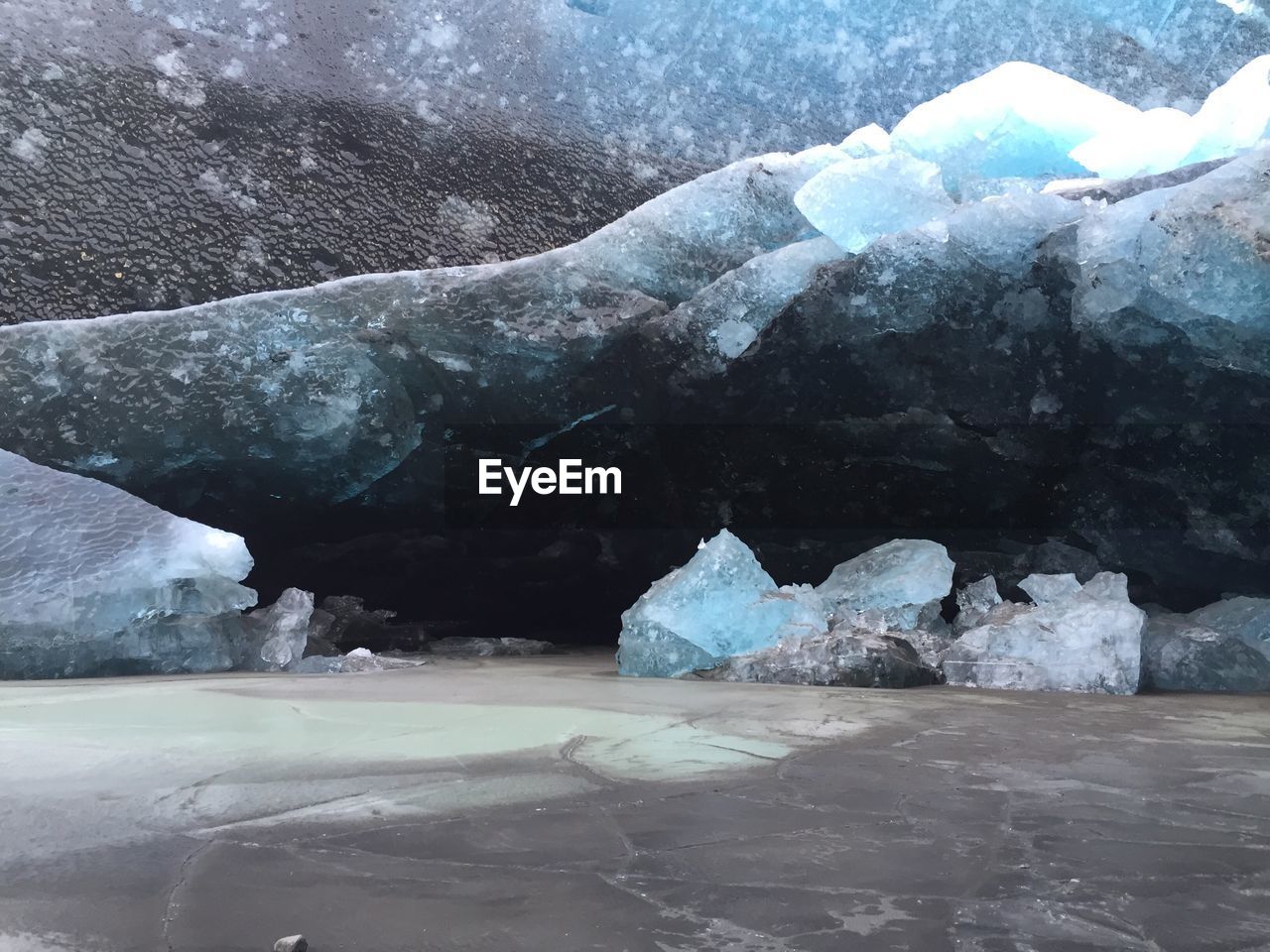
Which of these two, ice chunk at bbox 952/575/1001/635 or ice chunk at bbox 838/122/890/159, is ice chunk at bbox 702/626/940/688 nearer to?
ice chunk at bbox 952/575/1001/635

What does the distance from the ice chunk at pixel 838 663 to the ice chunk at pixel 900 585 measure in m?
0.45

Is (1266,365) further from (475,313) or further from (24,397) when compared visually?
(24,397)

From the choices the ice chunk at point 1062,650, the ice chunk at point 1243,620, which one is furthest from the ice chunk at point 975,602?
the ice chunk at point 1243,620

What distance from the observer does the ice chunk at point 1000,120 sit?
175 inches

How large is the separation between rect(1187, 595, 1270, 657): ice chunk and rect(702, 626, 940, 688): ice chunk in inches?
40.6

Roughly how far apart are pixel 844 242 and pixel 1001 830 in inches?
114

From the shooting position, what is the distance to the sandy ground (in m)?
0.79

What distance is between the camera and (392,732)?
1712 mm

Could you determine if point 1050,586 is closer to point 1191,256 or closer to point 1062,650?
point 1062,650

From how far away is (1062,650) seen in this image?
3066 mm

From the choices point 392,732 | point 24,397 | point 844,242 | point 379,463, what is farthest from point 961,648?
point 24,397

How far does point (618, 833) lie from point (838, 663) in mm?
2004

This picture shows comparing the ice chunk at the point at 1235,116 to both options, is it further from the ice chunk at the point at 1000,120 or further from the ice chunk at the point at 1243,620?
the ice chunk at the point at 1243,620

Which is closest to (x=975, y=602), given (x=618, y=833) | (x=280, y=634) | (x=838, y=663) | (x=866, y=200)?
(x=838, y=663)
